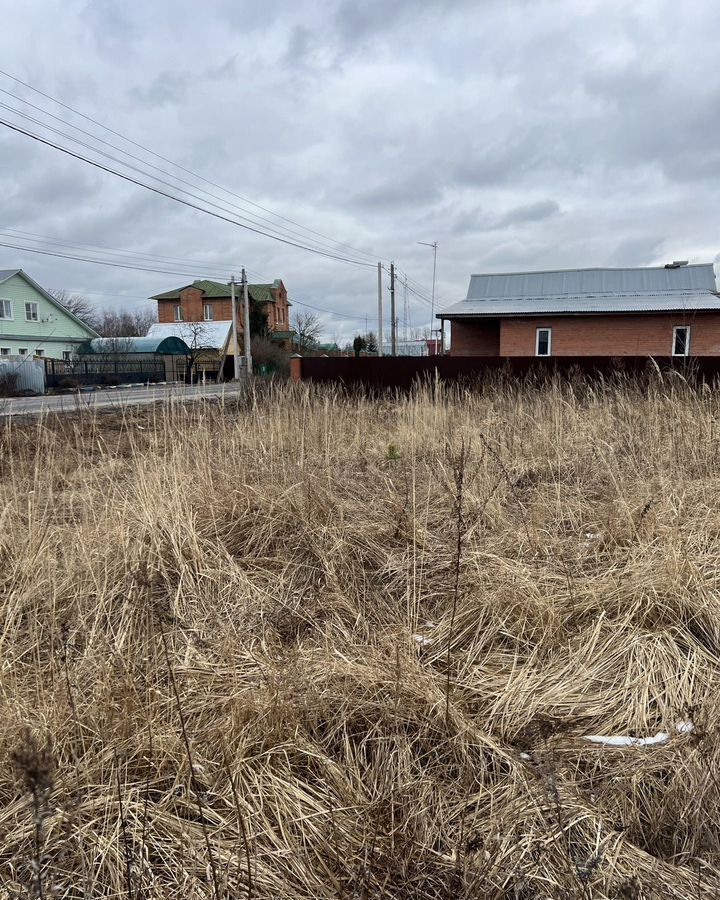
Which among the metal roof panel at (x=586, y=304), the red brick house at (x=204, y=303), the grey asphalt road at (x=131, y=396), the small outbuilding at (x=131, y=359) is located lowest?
the grey asphalt road at (x=131, y=396)

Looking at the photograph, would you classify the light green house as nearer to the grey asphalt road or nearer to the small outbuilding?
the small outbuilding

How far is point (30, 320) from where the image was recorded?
39438 millimetres

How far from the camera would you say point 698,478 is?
12.8 ft

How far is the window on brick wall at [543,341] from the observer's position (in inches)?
944

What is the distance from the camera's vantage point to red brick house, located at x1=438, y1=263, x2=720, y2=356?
72.9 feet

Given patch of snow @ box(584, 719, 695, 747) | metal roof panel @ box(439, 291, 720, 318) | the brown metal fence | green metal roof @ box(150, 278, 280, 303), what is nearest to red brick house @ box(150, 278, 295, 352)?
green metal roof @ box(150, 278, 280, 303)

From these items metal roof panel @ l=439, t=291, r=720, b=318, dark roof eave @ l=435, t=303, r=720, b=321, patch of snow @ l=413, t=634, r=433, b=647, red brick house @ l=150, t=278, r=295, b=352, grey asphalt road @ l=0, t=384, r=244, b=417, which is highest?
red brick house @ l=150, t=278, r=295, b=352

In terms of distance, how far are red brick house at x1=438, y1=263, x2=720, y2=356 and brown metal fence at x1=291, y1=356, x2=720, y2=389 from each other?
1086 cm

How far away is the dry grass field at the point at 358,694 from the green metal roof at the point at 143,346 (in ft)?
117

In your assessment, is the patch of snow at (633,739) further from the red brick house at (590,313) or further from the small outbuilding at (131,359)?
the small outbuilding at (131,359)

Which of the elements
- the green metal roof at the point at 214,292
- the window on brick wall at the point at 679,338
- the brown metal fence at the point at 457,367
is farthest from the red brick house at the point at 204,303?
the brown metal fence at the point at 457,367

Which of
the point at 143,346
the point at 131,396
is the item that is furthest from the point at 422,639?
the point at 143,346

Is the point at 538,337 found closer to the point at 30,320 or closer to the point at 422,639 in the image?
the point at 422,639

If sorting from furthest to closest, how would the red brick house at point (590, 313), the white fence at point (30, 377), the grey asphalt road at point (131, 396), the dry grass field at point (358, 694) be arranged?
the red brick house at point (590, 313) < the white fence at point (30, 377) < the grey asphalt road at point (131, 396) < the dry grass field at point (358, 694)
